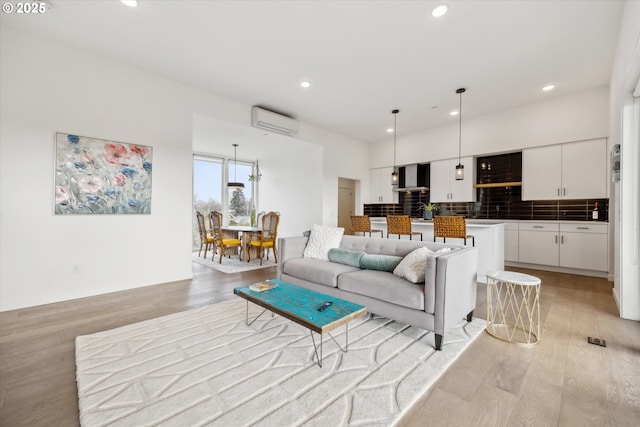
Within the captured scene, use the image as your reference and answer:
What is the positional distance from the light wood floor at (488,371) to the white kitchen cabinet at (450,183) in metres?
3.19

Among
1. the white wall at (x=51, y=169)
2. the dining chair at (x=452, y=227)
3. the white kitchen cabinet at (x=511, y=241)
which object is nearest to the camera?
the white wall at (x=51, y=169)

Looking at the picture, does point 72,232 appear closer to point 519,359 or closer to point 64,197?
point 64,197

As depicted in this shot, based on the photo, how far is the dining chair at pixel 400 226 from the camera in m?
4.58

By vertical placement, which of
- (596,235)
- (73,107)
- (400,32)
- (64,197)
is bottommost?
(596,235)

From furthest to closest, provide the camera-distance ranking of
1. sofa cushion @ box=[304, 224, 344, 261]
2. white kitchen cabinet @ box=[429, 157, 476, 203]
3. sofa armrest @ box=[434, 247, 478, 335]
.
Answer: white kitchen cabinet @ box=[429, 157, 476, 203] → sofa cushion @ box=[304, 224, 344, 261] → sofa armrest @ box=[434, 247, 478, 335]

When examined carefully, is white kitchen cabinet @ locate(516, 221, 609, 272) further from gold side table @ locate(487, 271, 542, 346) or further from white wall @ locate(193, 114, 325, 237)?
white wall @ locate(193, 114, 325, 237)

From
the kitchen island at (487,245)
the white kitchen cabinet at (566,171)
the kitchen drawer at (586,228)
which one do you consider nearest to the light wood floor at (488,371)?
the kitchen island at (487,245)

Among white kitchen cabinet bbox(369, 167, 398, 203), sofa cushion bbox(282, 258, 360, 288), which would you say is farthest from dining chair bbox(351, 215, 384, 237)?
white kitchen cabinet bbox(369, 167, 398, 203)

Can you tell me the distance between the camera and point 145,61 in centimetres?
364

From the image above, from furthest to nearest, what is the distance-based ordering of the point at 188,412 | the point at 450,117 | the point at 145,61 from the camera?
the point at 450,117, the point at 145,61, the point at 188,412

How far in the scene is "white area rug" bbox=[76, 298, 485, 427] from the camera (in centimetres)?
146

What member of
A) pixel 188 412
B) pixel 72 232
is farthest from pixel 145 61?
pixel 188 412

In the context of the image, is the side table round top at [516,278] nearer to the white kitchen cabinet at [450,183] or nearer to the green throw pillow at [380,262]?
the green throw pillow at [380,262]

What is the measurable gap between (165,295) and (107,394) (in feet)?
6.63
